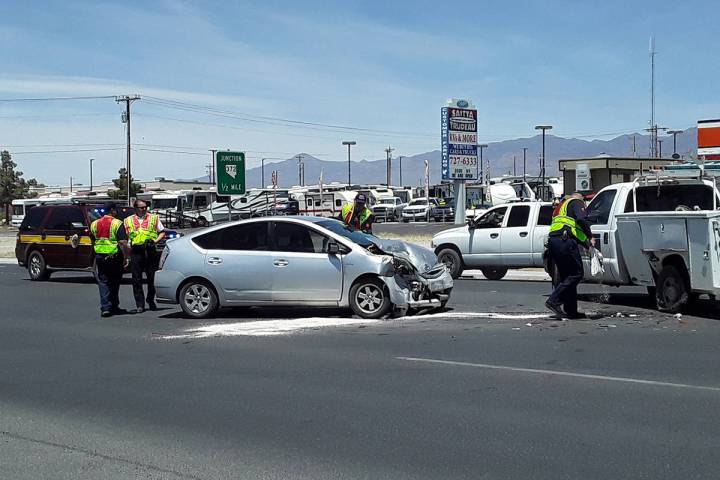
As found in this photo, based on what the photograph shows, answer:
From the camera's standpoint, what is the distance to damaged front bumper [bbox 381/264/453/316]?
41.8 ft

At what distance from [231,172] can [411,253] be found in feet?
34.2

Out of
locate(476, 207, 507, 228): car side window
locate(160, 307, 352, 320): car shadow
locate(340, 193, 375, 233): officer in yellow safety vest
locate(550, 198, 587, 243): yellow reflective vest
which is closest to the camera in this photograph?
locate(550, 198, 587, 243): yellow reflective vest

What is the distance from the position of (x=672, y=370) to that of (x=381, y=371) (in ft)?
9.75

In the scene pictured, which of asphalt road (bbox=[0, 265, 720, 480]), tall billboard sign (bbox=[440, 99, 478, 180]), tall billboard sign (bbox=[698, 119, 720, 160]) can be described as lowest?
asphalt road (bbox=[0, 265, 720, 480])

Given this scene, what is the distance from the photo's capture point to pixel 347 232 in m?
13.4

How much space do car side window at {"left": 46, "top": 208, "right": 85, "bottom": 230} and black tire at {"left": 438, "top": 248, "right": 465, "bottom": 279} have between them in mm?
8677

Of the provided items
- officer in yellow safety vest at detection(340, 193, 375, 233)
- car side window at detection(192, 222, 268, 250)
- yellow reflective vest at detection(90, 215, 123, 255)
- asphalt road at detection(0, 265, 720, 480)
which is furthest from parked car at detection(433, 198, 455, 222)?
asphalt road at detection(0, 265, 720, 480)

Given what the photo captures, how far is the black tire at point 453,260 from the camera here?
19.8m

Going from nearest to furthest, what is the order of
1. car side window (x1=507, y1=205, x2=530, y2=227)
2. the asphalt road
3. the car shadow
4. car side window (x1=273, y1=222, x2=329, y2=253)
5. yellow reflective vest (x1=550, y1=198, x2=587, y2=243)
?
the asphalt road < yellow reflective vest (x1=550, y1=198, x2=587, y2=243) < car side window (x1=273, y1=222, x2=329, y2=253) < the car shadow < car side window (x1=507, y1=205, x2=530, y2=227)

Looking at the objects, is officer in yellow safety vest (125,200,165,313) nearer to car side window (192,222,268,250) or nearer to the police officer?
car side window (192,222,268,250)

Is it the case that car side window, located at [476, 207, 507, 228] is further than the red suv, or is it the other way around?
the red suv

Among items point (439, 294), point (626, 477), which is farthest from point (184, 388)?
point (439, 294)

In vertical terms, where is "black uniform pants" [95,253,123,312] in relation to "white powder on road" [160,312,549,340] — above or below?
above

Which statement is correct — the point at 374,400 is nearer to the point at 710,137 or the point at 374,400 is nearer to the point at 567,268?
the point at 567,268
